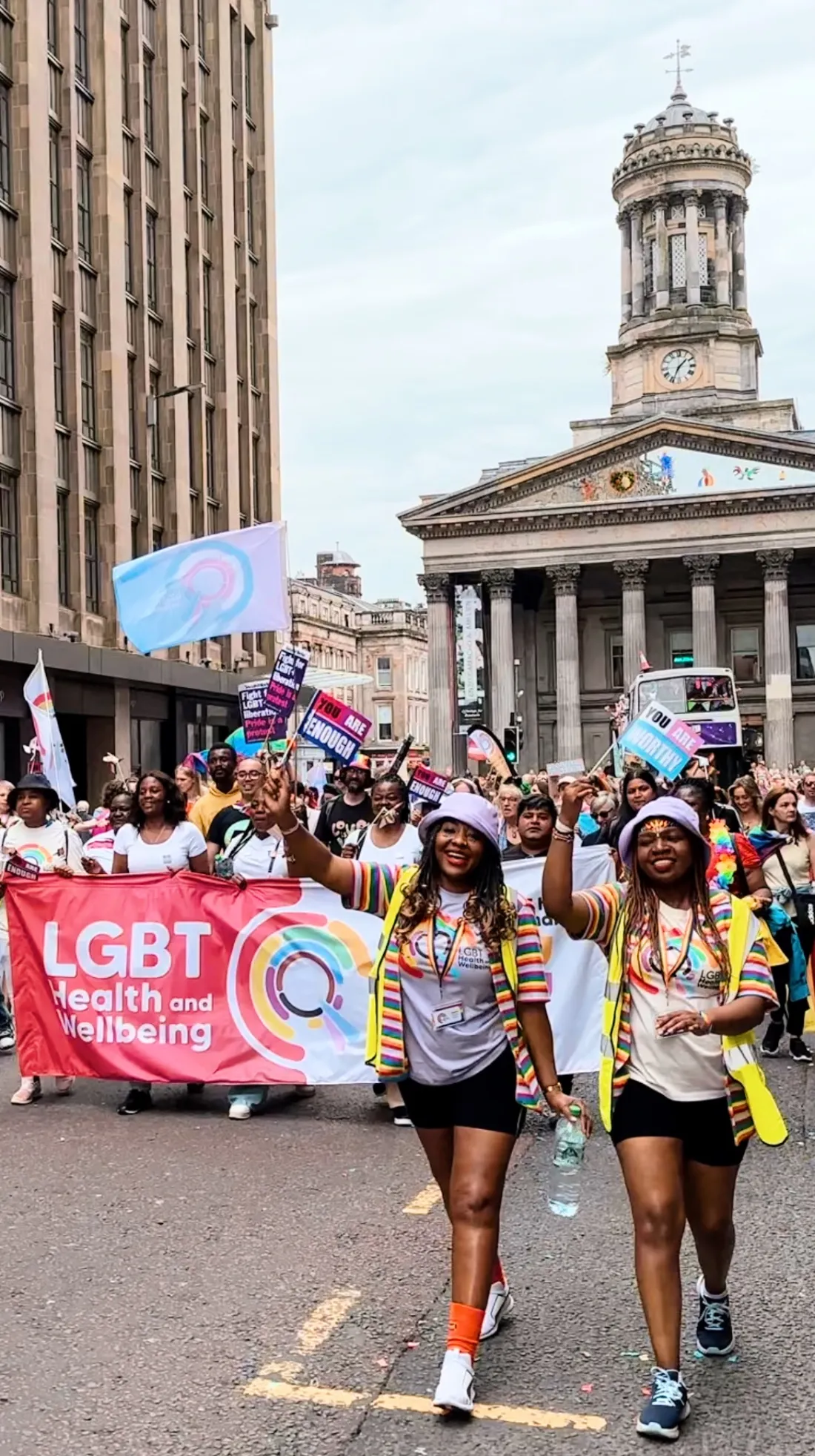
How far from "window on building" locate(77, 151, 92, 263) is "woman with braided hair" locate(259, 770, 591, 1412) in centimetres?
3059

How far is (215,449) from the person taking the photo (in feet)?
135

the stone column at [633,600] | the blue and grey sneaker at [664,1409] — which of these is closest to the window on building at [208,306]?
the stone column at [633,600]

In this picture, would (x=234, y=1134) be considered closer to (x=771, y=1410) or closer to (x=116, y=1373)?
(x=116, y=1373)

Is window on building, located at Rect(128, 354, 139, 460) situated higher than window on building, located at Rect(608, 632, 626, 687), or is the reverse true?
window on building, located at Rect(128, 354, 139, 460)

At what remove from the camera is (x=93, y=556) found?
110 feet

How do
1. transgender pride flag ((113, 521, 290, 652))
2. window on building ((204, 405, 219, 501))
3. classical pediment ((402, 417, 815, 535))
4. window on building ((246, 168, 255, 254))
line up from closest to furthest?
1. transgender pride flag ((113, 521, 290, 652))
2. window on building ((204, 405, 219, 501))
3. window on building ((246, 168, 255, 254))
4. classical pediment ((402, 417, 815, 535))

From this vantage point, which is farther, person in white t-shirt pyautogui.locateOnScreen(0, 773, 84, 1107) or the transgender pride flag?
the transgender pride flag

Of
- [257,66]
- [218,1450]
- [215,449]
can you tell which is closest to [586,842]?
[218,1450]

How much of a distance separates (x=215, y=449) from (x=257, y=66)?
1313 cm

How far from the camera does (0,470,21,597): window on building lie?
2888 centimetres

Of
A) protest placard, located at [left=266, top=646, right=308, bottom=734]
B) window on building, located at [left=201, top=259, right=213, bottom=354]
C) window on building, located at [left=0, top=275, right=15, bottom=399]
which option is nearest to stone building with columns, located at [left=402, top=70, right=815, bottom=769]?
window on building, located at [left=201, top=259, right=213, bottom=354]

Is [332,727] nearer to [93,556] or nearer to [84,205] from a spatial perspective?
[93,556]

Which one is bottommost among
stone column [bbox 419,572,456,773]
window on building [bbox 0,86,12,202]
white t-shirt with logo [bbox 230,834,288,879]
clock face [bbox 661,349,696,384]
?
white t-shirt with logo [bbox 230,834,288,879]

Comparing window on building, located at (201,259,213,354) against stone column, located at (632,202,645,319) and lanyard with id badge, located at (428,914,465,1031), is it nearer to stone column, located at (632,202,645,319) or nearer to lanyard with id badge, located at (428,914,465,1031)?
lanyard with id badge, located at (428,914,465,1031)
